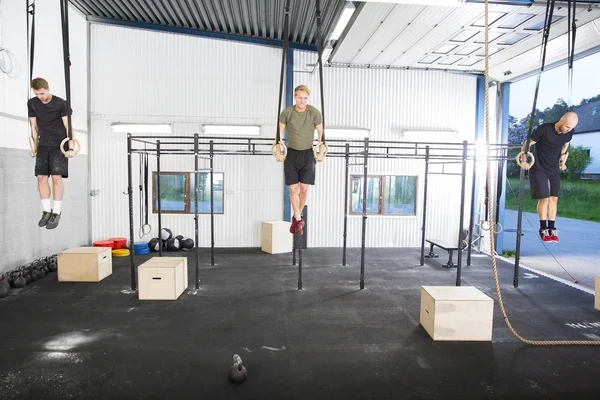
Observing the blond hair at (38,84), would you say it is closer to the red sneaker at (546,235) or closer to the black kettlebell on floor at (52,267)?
the black kettlebell on floor at (52,267)

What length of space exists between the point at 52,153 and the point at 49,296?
6.79 ft

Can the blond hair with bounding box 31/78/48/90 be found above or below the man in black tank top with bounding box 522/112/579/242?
above

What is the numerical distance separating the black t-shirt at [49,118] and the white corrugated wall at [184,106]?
3978mm

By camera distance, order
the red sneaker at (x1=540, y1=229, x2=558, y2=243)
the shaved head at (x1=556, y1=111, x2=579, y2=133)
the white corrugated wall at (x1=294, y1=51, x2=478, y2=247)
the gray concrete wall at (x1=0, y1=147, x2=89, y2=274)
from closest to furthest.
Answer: the shaved head at (x1=556, y1=111, x2=579, y2=133) < the red sneaker at (x1=540, y1=229, x2=558, y2=243) < the gray concrete wall at (x1=0, y1=147, x2=89, y2=274) < the white corrugated wall at (x1=294, y1=51, x2=478, y2=247)

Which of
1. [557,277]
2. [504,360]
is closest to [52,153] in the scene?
[504,360]

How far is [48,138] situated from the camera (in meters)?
3.67

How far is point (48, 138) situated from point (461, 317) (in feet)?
14.2

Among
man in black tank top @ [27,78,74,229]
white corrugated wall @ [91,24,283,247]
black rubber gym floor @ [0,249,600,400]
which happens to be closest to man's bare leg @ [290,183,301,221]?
black rubber gym floor @ [0,249,600,400]

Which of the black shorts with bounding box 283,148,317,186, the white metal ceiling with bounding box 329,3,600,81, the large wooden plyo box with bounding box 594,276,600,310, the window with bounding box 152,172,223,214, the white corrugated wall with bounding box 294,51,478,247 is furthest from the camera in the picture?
the white corrugated wall with bounding box 294,51,478,247

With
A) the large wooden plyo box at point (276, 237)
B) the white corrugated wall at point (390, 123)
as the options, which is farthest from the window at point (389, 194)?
the large wooden plyo box at point (276, 237)

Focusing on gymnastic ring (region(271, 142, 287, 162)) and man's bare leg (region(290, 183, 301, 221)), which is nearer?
gymnastic ring (region(271, 142, 287, 162))

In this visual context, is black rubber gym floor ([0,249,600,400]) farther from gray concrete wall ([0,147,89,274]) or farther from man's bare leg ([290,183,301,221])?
man's bare leg ([290,183,301,221])

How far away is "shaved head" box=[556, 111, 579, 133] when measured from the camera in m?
3.52

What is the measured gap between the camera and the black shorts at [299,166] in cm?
407
